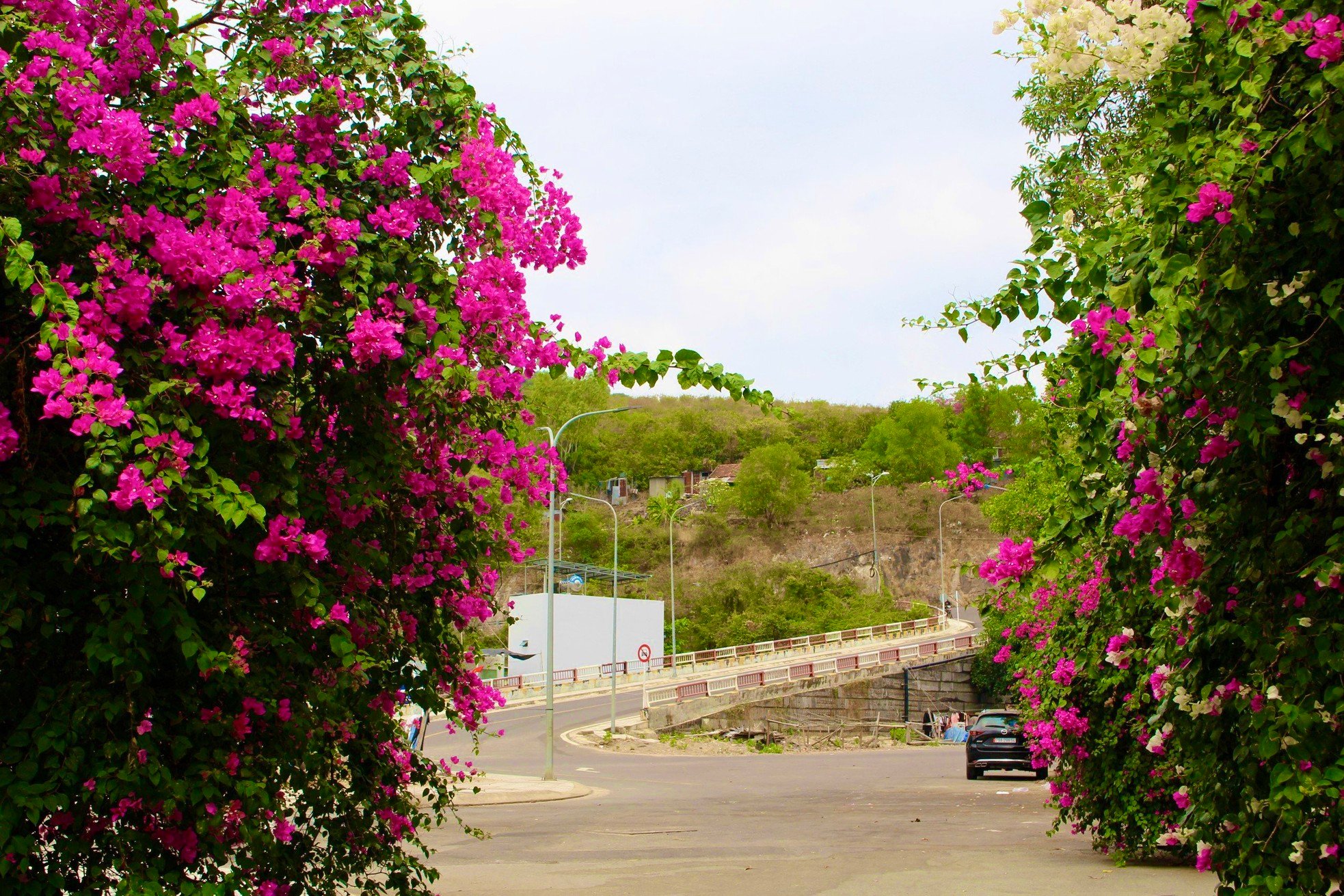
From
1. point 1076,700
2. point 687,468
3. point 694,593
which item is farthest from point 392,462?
point 687,468

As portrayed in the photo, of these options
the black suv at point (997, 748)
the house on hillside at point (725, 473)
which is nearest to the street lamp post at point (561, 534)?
the house on hillside at point (725, 473)

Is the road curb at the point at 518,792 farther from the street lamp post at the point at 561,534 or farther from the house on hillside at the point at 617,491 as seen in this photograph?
the house on hillside at the point at 617,491

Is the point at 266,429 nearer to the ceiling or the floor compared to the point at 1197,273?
nearer to the floor

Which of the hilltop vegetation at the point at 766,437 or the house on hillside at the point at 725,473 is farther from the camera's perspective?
the house on hillside at the point at 725,473

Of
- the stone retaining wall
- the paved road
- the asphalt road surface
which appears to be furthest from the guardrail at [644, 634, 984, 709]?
the paved road

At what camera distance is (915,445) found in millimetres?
122625

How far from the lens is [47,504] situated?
3664mm

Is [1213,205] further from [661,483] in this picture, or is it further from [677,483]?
[661,483]

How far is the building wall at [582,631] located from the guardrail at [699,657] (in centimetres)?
84

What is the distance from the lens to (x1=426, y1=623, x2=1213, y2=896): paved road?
34.7 ft

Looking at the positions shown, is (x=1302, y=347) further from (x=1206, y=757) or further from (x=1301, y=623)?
(x=1206, y=757)

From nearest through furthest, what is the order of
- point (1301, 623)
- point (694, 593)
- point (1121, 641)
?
point (1301, 623) → point (1121, 641) → point (694, 593)

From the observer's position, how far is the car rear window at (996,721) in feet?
88.6

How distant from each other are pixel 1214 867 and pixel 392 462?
3.02 meters
